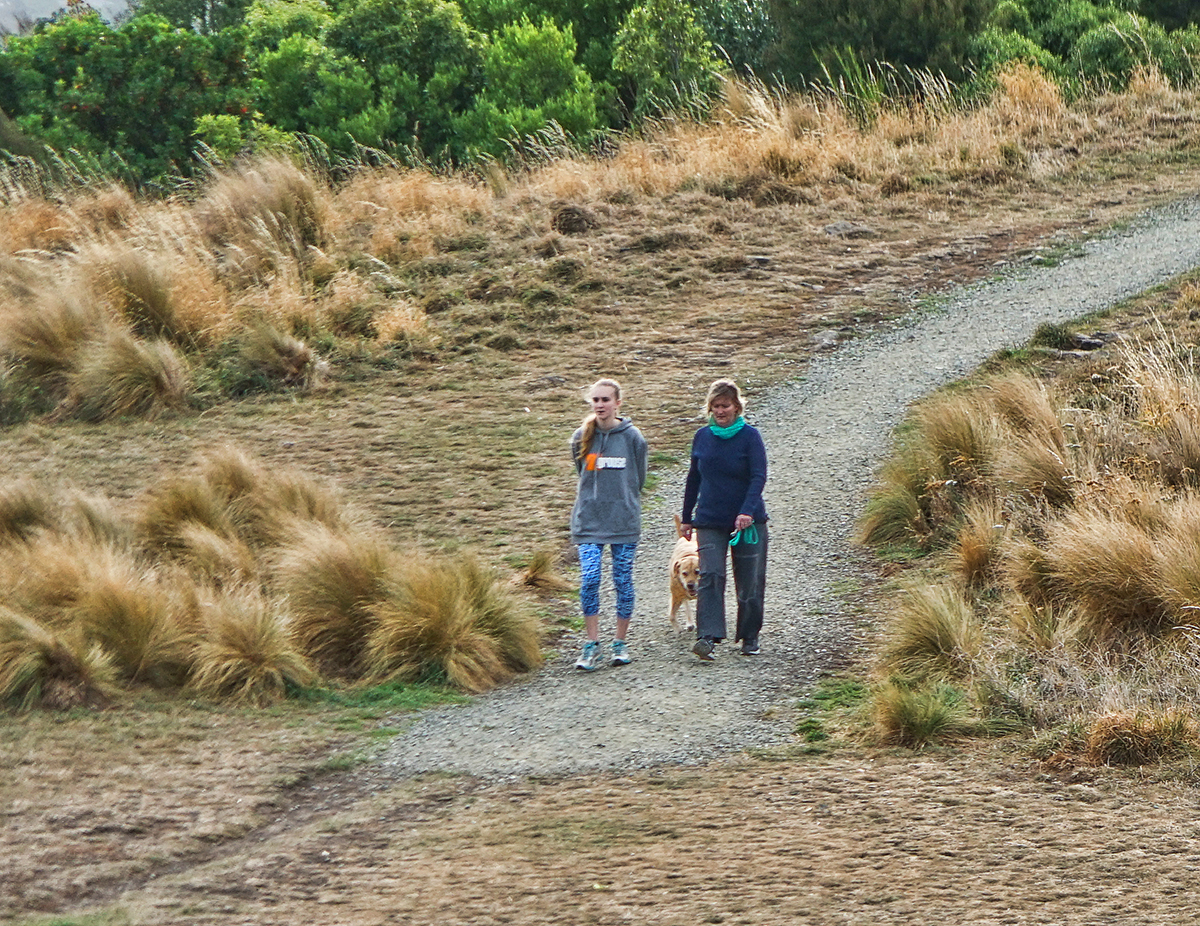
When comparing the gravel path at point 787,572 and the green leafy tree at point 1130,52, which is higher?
the green leafy tree at point 1130,52

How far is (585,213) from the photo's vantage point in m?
15.7

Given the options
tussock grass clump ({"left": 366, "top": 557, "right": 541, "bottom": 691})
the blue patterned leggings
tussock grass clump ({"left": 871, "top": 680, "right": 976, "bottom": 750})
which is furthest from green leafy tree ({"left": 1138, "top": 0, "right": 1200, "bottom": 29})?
tussock grass clump ({"left": 871, "top": 680, "right": 976, "bottom": 750})

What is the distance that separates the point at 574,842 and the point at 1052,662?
2365 millimetres

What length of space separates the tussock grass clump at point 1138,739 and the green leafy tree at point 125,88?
14895 mm

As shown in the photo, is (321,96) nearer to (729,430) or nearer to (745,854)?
(729,430)

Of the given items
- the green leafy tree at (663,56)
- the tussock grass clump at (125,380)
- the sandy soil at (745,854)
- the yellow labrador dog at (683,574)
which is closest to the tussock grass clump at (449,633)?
the yellow labrador dog at (683,574)

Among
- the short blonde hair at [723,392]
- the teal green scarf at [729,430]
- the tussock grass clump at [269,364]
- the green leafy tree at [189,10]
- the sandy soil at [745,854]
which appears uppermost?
the green leafy tree at [189,10]

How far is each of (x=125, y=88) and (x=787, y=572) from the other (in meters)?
12.9

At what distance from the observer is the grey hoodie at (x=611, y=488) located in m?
7.07

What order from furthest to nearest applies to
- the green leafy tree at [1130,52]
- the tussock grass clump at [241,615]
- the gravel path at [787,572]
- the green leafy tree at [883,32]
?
the green leafy tree at [1130,52], the green leafy tree at [883,32], the tussock grass clump at [241,615], the gravel path at [787,572]

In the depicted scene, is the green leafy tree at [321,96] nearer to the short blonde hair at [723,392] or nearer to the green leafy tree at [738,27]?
the green leafy tree at [738,27]

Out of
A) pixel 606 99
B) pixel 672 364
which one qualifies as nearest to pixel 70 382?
pixel 672 364

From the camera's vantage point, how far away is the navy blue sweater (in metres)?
7.03

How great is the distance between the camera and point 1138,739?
526 centimetres
